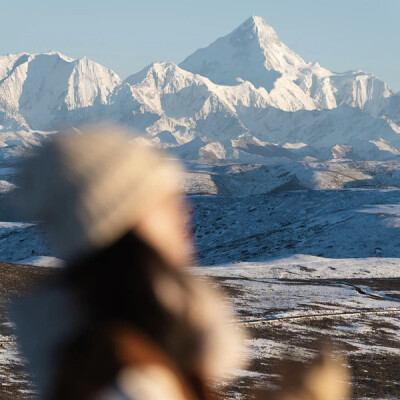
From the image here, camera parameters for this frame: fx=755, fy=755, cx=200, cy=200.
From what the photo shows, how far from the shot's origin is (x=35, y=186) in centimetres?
292

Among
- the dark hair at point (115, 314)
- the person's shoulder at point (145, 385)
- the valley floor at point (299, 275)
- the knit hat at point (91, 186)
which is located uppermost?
the knit hat at point (91, 186)

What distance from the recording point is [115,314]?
2.93 metres

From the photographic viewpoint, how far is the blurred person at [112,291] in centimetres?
285

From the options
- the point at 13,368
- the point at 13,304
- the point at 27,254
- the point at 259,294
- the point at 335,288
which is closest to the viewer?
the point at 13,304

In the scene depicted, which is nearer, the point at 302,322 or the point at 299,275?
the point at 302,322

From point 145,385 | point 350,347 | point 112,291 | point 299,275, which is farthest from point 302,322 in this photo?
point 299,275

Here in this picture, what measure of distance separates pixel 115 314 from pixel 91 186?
0.51 meters

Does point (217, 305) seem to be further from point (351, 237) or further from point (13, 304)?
point (351, 237)

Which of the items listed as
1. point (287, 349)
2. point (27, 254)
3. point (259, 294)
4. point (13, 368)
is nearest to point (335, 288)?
point (259, 294)

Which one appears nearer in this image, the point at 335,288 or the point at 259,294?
the point at 259,294

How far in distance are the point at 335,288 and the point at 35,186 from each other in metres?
56.6

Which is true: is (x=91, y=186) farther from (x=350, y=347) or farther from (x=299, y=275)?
(x=299, y=275)

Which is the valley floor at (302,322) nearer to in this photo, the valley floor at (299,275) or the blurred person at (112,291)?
the valley floor at (299,275)

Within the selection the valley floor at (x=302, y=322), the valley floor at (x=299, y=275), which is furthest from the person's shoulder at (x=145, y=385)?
the valley floor at (x=299, y=275)
